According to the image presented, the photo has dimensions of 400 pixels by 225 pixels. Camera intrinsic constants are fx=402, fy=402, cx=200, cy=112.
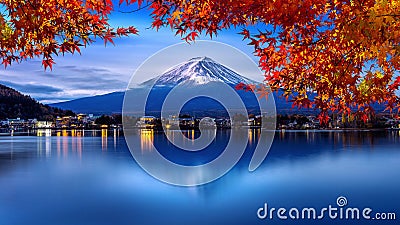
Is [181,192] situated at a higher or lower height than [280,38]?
lower

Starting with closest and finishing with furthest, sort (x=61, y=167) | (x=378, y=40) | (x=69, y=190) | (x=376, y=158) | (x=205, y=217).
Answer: (x=378, y=40)
(x=205, y=217)
(x=69, y=190)
(x=61, y=167)
(x=376, y=158)

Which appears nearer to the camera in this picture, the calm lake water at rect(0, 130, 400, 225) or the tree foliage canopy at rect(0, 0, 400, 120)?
the tree foliage canopy at rect(0, 0, 400, 120)

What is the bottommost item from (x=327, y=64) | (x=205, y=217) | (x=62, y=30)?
(x=205, y=217)

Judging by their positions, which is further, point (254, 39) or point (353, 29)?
point (254, 39)

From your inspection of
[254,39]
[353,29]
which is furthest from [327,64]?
[353,29]

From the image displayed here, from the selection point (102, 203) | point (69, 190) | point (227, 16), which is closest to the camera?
point (227, 16)

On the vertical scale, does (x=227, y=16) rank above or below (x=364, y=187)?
above

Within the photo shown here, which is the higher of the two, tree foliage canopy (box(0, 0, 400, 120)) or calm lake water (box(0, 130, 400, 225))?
tree foliage canopy (box(0, 0, 400, 120))

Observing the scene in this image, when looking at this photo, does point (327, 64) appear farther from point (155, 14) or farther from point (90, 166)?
point (90, 166)

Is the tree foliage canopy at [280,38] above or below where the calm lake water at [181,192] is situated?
above

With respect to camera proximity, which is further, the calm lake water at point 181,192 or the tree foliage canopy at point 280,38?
the calm lake water at point 181,192

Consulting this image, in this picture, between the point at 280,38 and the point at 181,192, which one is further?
the point at 181,192

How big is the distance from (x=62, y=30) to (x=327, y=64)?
11.2ft

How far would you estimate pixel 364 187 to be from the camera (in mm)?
20953
